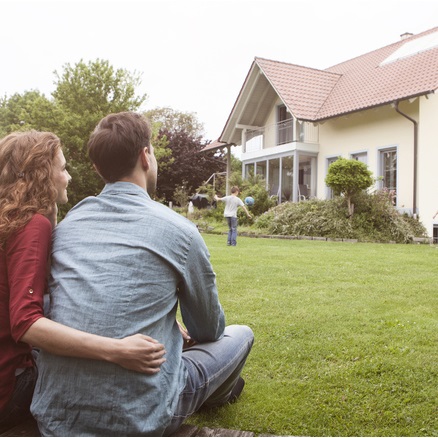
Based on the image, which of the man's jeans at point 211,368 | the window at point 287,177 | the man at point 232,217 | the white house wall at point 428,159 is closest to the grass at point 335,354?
the man's jeans at point 211,368

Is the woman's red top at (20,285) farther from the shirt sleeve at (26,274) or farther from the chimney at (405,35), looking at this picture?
the chimney at (405,35)

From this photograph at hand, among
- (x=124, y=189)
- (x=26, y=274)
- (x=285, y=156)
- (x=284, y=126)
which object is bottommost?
(x=26, y=274)

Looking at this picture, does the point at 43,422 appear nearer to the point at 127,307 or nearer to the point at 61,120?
the point at 127,307

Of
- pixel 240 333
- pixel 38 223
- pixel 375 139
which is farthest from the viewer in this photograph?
pixel 375 139

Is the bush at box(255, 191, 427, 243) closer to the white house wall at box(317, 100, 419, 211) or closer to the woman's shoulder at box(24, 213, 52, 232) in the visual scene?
the white house wall at box(317, 100, 419, 211)

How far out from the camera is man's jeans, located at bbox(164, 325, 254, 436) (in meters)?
2.08

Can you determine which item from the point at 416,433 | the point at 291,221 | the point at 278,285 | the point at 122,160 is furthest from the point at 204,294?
the point at 291,221

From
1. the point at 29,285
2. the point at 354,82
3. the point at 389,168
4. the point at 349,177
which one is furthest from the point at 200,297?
the point at 354,82

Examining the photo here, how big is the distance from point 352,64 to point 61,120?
1371 cm

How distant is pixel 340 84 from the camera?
22984 mm

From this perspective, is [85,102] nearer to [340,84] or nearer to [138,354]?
[340,84]

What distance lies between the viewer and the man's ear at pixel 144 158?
6.61 feet

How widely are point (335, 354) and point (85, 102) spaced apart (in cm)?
1980

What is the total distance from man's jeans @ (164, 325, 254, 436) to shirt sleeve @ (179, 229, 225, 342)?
76 millimetres
